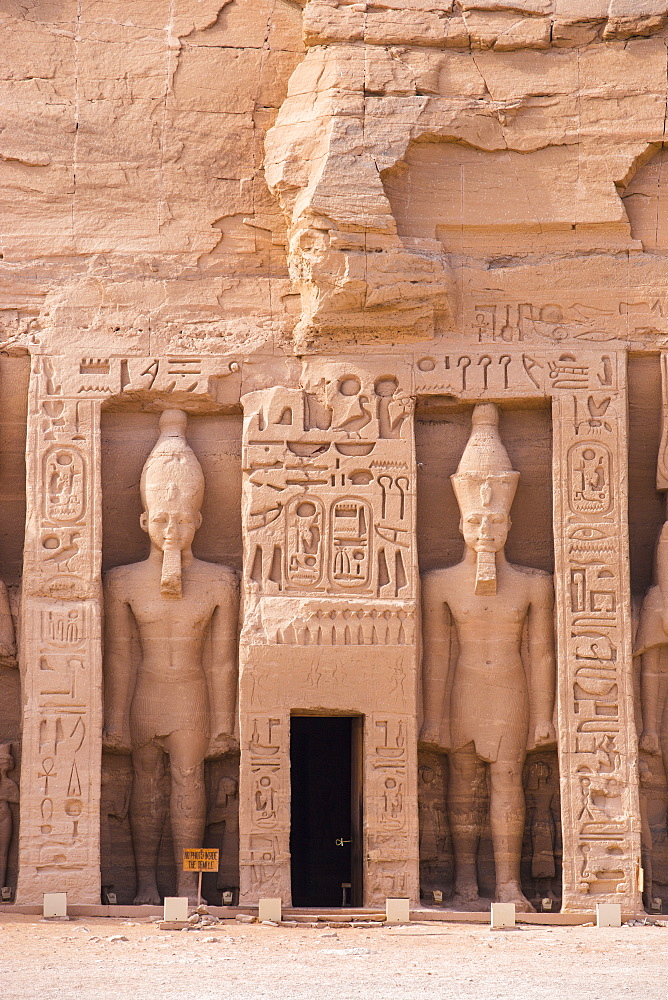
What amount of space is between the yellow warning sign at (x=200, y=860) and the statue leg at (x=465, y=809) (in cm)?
187

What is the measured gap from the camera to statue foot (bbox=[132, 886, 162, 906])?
1264 cm

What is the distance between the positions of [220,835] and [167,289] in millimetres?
4035

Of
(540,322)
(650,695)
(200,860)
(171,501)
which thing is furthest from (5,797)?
(540,322)

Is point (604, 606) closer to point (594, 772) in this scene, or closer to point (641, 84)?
point (594, 772)

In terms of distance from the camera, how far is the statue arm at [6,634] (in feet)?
42.3

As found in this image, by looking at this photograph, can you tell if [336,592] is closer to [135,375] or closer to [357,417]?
[357,417]

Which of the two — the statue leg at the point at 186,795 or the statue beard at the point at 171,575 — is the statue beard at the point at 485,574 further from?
the statue leg at the point at 186,795

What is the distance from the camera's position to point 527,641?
42.8 feet

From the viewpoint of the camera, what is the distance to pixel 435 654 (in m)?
→ 13.0

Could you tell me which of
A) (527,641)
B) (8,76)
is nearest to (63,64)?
(8,76)

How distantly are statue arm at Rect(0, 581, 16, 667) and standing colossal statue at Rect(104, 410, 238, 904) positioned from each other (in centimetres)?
69

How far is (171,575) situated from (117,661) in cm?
77

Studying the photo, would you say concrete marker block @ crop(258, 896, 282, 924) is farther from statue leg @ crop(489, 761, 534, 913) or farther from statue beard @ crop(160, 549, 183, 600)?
statue beard @ crop(160, 549, 183, 600)

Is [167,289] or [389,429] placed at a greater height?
[167,289]
